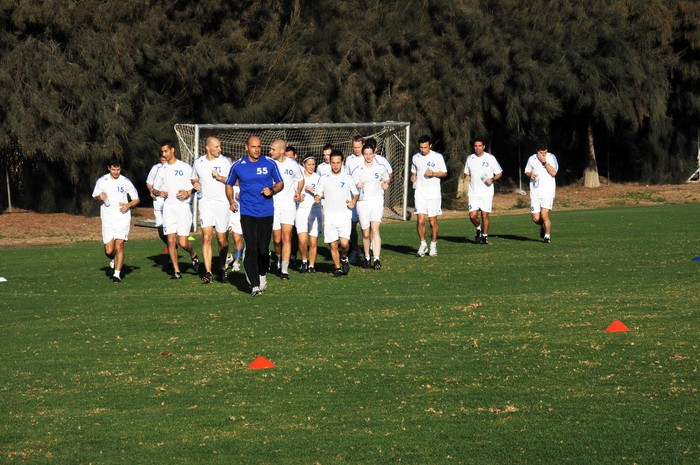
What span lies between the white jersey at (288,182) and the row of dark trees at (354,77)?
50.5ft

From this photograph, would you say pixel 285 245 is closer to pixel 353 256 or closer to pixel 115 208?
pixel 353 256

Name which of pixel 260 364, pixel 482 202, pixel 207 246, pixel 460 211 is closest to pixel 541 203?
pixel 482 202

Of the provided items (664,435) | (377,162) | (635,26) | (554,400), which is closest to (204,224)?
(377,162)

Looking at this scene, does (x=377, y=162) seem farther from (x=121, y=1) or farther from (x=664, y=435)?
(x=121, y=1)

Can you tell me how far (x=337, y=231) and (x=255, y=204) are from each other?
258cm

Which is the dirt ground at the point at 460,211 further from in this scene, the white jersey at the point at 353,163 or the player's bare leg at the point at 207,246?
the player's bare leg at the point at 207,246

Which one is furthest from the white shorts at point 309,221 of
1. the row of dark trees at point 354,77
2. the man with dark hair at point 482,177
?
the row of dark trees at point 354,77

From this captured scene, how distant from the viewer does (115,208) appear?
55.4 ft

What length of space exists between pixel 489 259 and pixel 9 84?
685 inches

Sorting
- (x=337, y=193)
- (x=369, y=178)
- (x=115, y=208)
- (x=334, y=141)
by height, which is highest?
(x=334, y=141)

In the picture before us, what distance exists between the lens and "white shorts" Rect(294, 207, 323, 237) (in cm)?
1766

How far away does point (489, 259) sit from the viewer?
18.6 m

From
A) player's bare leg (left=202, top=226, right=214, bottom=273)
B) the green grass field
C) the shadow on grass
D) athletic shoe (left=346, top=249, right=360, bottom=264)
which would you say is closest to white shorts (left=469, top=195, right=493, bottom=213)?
the shadow on grass

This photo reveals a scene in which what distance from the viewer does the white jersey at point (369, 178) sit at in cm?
1758
